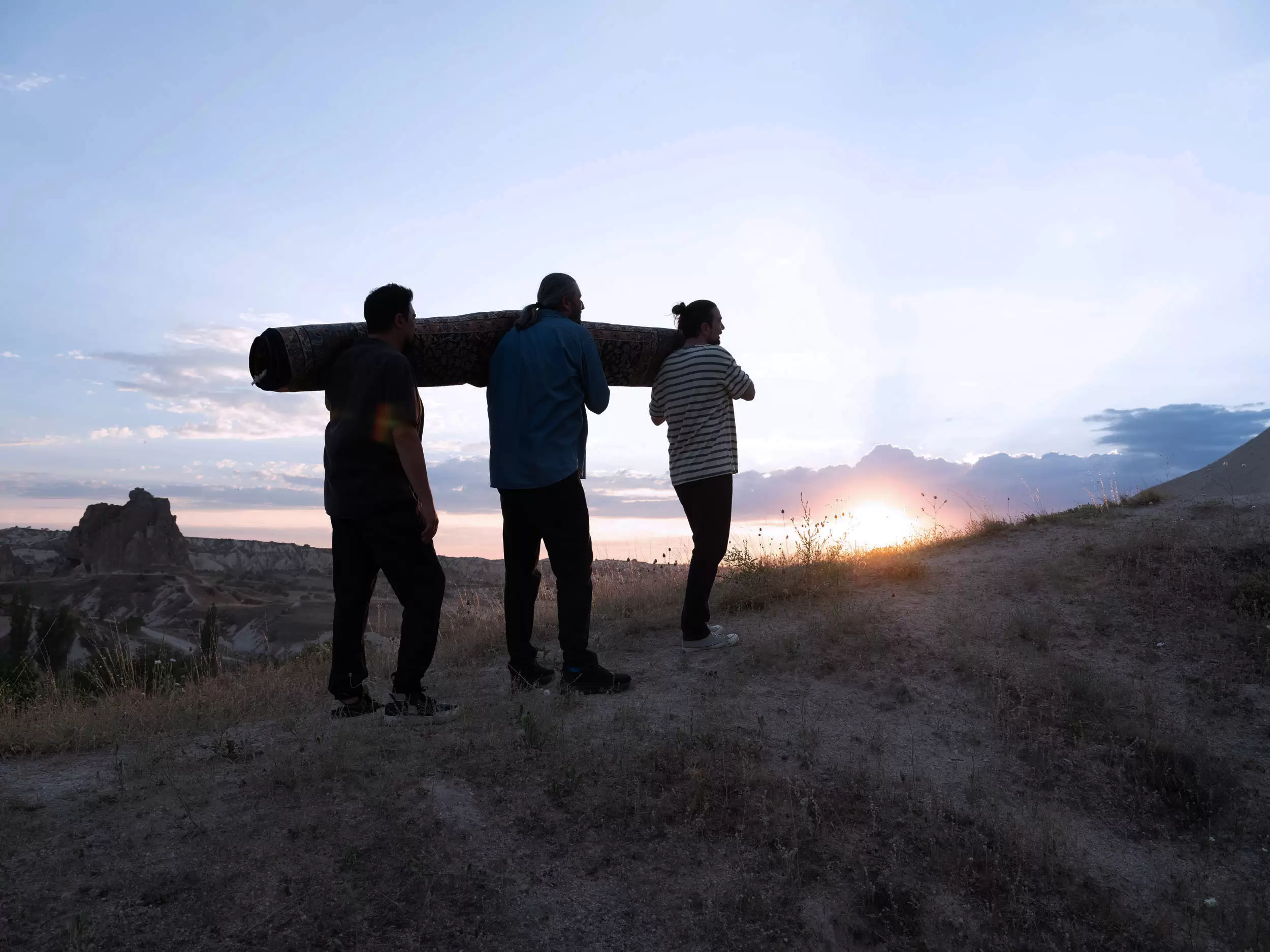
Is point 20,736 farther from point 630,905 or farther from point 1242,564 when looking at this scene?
point 1242,564

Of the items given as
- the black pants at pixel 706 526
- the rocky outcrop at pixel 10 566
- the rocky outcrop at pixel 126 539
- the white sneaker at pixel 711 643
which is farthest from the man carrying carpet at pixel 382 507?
the rocky outcrop at pixel 10 566

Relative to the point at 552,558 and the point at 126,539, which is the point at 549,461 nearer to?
the point at 552,558

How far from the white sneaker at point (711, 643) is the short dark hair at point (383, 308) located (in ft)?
10.3

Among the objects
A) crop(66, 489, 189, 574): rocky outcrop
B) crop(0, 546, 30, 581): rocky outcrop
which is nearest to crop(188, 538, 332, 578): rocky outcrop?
crop(66, 489, 189, 574): rocky outcrop

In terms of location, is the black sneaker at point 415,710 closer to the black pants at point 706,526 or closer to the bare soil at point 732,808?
the bare soil at point 732,808

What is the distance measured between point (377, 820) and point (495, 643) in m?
3.71

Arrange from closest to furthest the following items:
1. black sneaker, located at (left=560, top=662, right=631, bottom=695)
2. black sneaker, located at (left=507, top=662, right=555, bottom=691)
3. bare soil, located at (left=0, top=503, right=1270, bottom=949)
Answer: bare soil, located at (left=0, top=503, right=1270, bottom=949), black sneaker, located at (left=560, top=662, right=631, bottom=695), black sneaker, located at (left=507, top=662, right=555, bottom=691)

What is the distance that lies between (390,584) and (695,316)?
2.89m

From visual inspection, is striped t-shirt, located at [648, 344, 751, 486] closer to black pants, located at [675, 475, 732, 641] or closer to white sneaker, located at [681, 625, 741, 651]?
black pants, located at [675, 475, 732, 641]

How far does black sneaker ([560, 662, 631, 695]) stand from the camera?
4.76 metres

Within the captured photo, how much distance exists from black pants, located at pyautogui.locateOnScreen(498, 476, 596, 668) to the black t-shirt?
2.44 ft

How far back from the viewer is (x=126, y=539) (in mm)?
61969

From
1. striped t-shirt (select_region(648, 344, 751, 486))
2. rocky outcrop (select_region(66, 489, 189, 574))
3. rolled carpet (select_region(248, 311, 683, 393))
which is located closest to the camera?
rolled carpet (select_region(248, 311, 683, 393))

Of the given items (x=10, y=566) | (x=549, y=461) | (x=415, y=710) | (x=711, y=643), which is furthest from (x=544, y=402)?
(x=10, y=566)
